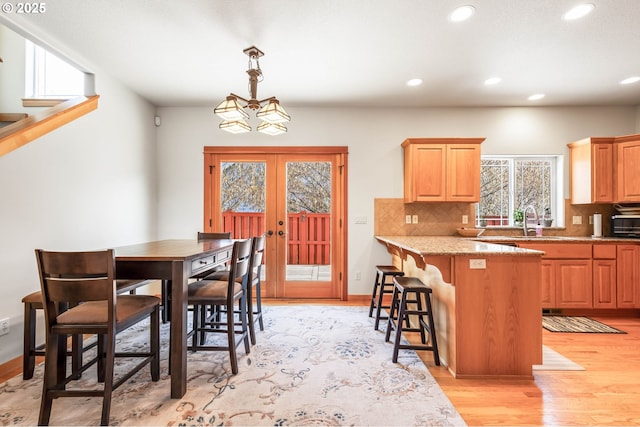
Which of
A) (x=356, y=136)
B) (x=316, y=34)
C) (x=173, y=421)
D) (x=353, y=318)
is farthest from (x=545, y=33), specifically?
(x=173, y=421)

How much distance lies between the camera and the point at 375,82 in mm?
3506

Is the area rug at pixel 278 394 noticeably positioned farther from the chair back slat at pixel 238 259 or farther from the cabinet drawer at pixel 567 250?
the cabinet drawer at pixel 567 250

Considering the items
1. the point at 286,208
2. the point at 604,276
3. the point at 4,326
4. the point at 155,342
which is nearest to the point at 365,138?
the point at 286,208

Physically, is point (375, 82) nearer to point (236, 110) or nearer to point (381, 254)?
point (236, 110)

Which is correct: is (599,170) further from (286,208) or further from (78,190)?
(78,190)

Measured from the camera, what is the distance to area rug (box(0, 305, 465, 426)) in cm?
174

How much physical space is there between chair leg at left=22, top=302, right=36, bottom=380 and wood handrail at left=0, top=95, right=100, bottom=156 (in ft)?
3.71

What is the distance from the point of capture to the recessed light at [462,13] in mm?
2246

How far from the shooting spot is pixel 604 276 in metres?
3.57

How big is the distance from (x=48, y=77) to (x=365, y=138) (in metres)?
3.62

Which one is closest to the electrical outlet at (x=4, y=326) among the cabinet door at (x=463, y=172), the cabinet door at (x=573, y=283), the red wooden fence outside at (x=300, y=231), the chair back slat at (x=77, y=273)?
the chair back slat at (x=77, y=273)

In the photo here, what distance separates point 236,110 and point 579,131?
182 inches

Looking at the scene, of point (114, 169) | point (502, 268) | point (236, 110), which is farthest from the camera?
point (114, 169)

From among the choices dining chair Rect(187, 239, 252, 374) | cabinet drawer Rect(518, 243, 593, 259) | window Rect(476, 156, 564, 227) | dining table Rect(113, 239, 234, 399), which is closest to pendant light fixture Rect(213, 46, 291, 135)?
dining chair Rect(187, 239, 252, 374)
